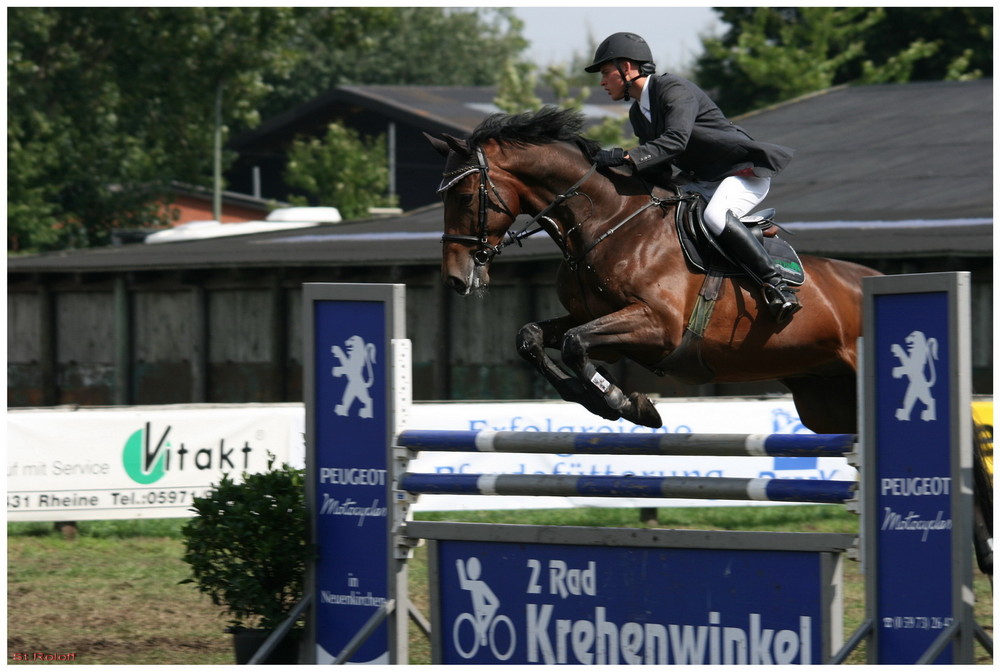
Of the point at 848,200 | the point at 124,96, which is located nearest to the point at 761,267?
the point at 848,200

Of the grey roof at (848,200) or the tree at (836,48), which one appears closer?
the grey roof at (848,200)

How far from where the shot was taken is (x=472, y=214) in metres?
6.28

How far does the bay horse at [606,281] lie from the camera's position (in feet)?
20.4

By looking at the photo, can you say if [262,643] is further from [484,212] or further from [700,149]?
[700,149]

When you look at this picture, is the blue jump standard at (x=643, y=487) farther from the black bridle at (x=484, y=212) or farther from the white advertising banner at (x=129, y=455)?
the white advertising banner at (x=129, y=455)

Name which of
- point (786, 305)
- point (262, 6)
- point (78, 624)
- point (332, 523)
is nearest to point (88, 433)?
point (78, 624)

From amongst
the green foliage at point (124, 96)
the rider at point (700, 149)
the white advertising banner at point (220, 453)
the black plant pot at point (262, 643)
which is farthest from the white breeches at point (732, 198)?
the green foliage at point (124, 96)

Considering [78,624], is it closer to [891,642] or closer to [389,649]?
[389,649]

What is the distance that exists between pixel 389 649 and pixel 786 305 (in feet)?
7.58

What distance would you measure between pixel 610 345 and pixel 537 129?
3.73ft

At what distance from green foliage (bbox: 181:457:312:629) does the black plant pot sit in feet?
0.18

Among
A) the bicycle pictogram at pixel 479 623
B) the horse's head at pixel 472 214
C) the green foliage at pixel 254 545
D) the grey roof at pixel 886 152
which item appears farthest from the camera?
the grey roof at pixel 886 152

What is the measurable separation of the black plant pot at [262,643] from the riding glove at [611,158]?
2492mm

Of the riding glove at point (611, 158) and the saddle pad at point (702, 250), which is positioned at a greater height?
the riding glove at point (611, 158)
